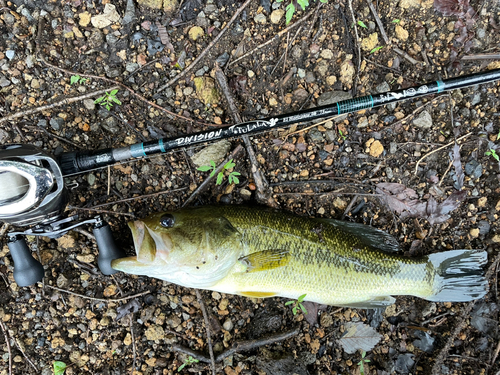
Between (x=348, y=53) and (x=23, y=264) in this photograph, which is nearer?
(x=23, y=264)

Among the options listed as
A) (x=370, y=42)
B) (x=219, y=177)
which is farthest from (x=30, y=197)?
(x=370, y=42)

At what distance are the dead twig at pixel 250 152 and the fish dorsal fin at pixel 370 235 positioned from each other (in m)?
0.58

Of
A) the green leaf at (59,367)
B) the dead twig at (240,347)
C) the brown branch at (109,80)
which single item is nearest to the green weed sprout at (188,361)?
the dead twig at (240,347)

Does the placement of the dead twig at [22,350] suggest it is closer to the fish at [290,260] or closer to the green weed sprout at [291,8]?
the fish at [290,260]

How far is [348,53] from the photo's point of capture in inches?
116

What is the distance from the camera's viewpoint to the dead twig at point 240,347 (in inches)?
113

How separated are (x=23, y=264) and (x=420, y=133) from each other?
357 centimetres

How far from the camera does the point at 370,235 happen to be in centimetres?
294

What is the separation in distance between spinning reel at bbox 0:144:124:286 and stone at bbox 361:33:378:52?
2764 millimetres

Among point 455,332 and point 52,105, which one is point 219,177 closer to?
point 52,105

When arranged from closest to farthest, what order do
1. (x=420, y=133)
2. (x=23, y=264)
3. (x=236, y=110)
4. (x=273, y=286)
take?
1. (x=23, y=264)
2. (x=273, y=286)
3. (x=236, y=110)
4. (x=420, y=133)

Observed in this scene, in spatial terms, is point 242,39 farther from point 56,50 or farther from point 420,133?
point 420,133

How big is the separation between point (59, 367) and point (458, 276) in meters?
3.70

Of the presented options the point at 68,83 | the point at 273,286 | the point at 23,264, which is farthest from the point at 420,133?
the point at 23,264
